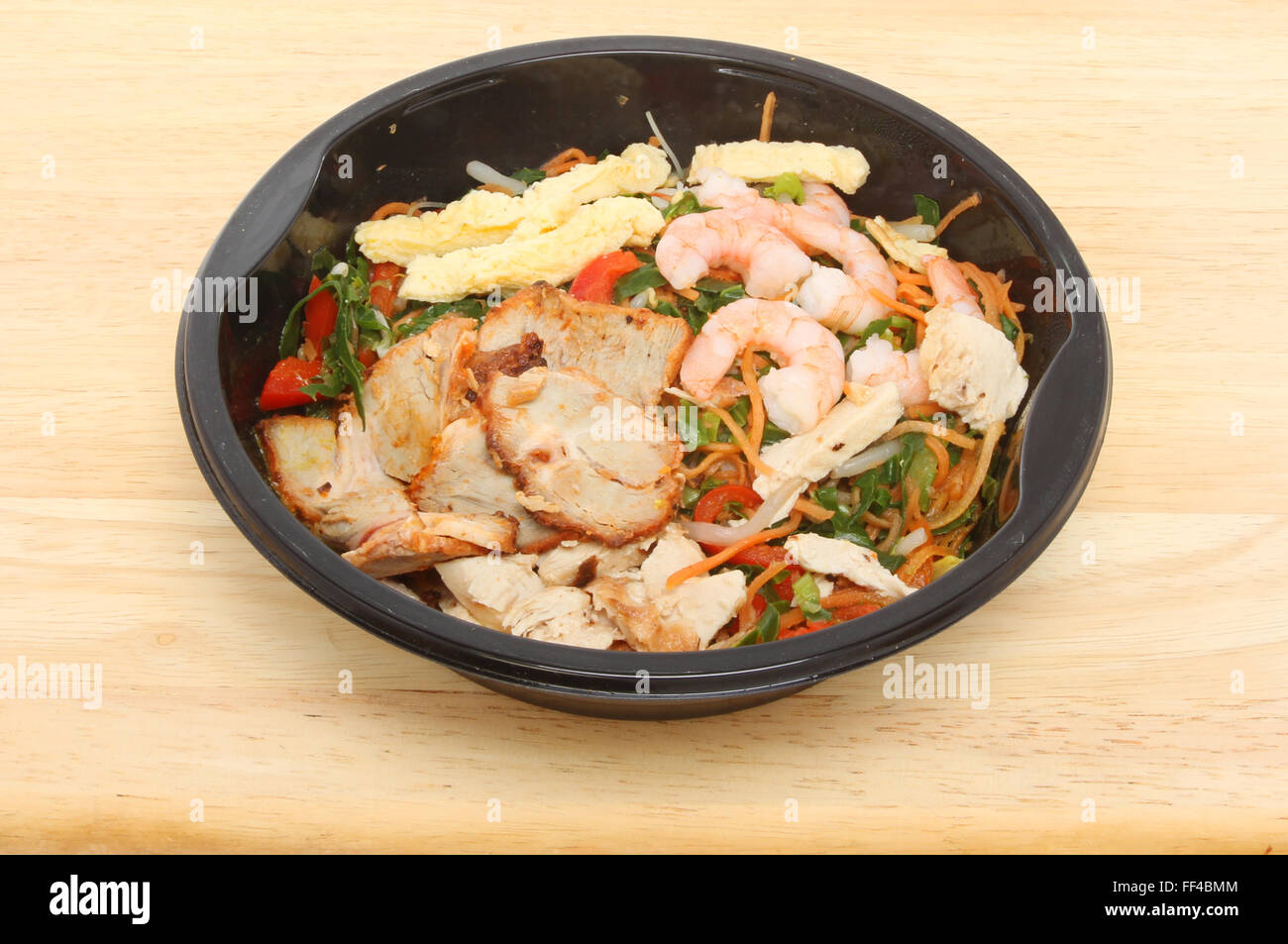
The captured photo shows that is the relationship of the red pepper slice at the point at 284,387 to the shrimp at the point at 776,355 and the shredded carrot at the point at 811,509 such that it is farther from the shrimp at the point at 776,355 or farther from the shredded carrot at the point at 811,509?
the shredded carrot at the point at 811,509

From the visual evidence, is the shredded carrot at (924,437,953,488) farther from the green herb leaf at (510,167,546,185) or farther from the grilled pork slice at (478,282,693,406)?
the green herb leaf at (510,167,546,185)

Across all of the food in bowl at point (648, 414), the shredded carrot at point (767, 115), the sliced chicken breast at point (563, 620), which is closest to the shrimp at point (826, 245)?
the food in bowl at point (648, 414)

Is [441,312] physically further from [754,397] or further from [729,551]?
[729,551]

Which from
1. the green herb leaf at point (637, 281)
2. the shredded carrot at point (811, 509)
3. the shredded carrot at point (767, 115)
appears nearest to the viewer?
the shredded carrot at point (811, 509)

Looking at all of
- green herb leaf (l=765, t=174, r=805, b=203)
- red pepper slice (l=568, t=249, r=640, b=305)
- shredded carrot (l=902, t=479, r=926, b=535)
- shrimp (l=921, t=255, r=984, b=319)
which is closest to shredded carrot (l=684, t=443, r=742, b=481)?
shredded carrot (l=902, t=479, r=926, b=535)

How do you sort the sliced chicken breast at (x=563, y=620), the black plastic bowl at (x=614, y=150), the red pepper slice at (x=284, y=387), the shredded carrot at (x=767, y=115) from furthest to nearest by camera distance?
the shredded carrot at (x=767, y=115) → the red pepper slice at (x=284, y=387) → the sliced chicken breast at (x=563, y=620) → the black plastic bowl at (x=614, y=150)

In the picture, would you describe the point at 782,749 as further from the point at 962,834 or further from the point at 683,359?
the point at 683,359

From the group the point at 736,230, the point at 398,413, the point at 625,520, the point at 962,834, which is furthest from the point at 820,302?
the point at 962,834
